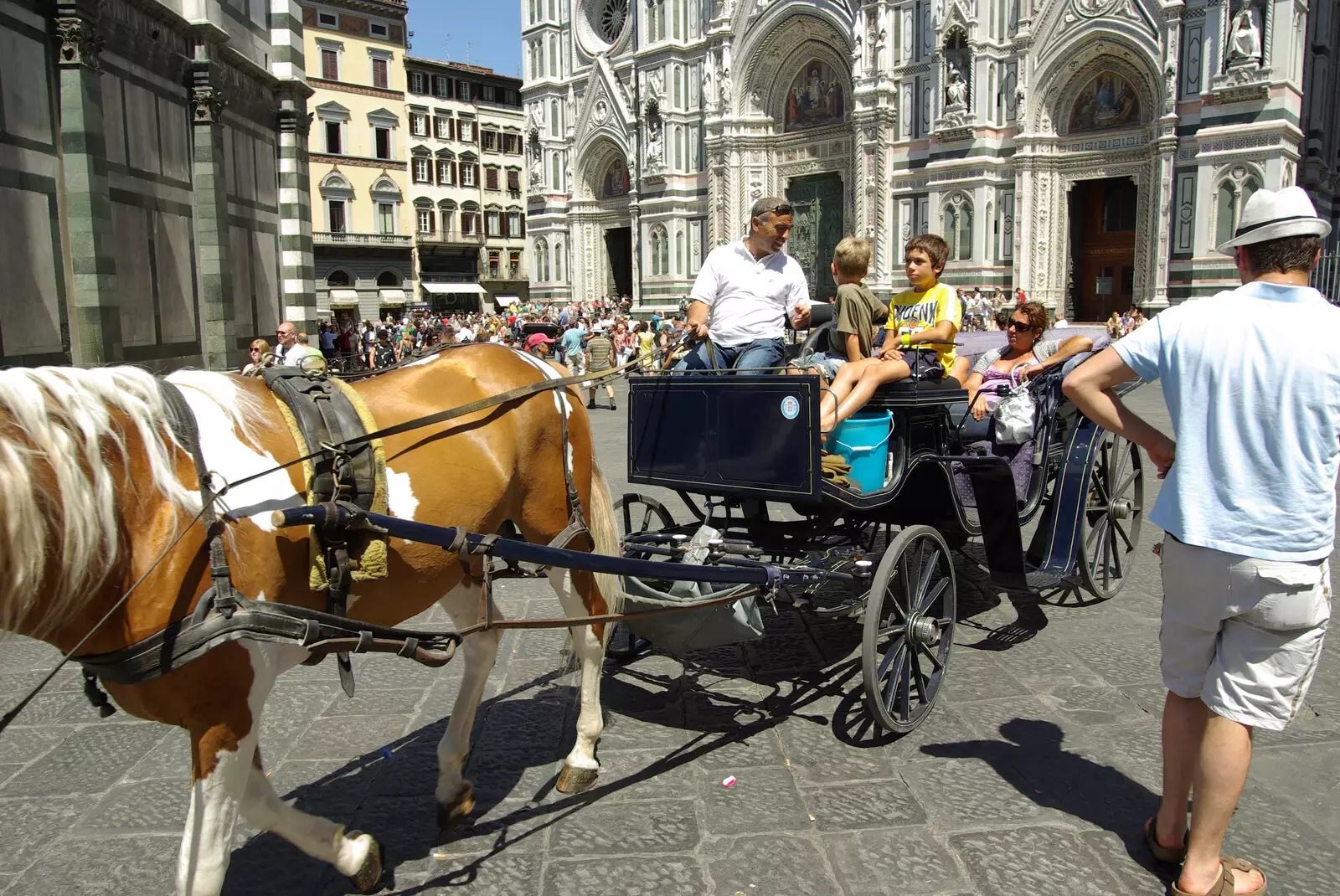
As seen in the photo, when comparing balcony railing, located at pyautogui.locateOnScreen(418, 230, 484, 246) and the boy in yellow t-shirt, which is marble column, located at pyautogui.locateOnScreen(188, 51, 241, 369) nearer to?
the boy in yellow t-shirt

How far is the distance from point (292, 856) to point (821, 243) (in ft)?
96.7

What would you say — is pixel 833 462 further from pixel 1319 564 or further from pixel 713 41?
pixel 713 41

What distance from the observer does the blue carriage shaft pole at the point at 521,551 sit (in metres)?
2.42

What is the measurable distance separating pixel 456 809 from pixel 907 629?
6.27ft

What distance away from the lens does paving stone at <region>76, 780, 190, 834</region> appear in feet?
10.3

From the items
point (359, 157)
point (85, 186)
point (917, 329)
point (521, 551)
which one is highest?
point (359, 157)

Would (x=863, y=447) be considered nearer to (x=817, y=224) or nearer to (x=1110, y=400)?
(x=1110, y=400)

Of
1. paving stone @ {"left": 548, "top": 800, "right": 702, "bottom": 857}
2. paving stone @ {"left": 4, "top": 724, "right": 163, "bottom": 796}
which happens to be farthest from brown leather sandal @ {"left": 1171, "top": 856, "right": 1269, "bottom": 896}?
paving stone @ {"left": 4, "top": 724, "right": 163, "bottom": 796}

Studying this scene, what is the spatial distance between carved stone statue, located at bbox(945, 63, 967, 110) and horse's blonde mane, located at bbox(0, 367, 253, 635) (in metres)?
25.9

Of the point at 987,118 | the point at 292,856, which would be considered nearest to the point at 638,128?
the point at 987,118

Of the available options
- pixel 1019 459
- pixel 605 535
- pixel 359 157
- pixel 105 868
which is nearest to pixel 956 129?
pixel 1019 459

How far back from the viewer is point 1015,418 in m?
5.04

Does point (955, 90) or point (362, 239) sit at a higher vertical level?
point (955, 90)

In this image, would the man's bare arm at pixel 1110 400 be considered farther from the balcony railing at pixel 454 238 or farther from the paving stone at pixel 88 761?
the balcony railing at pixel 454 238
